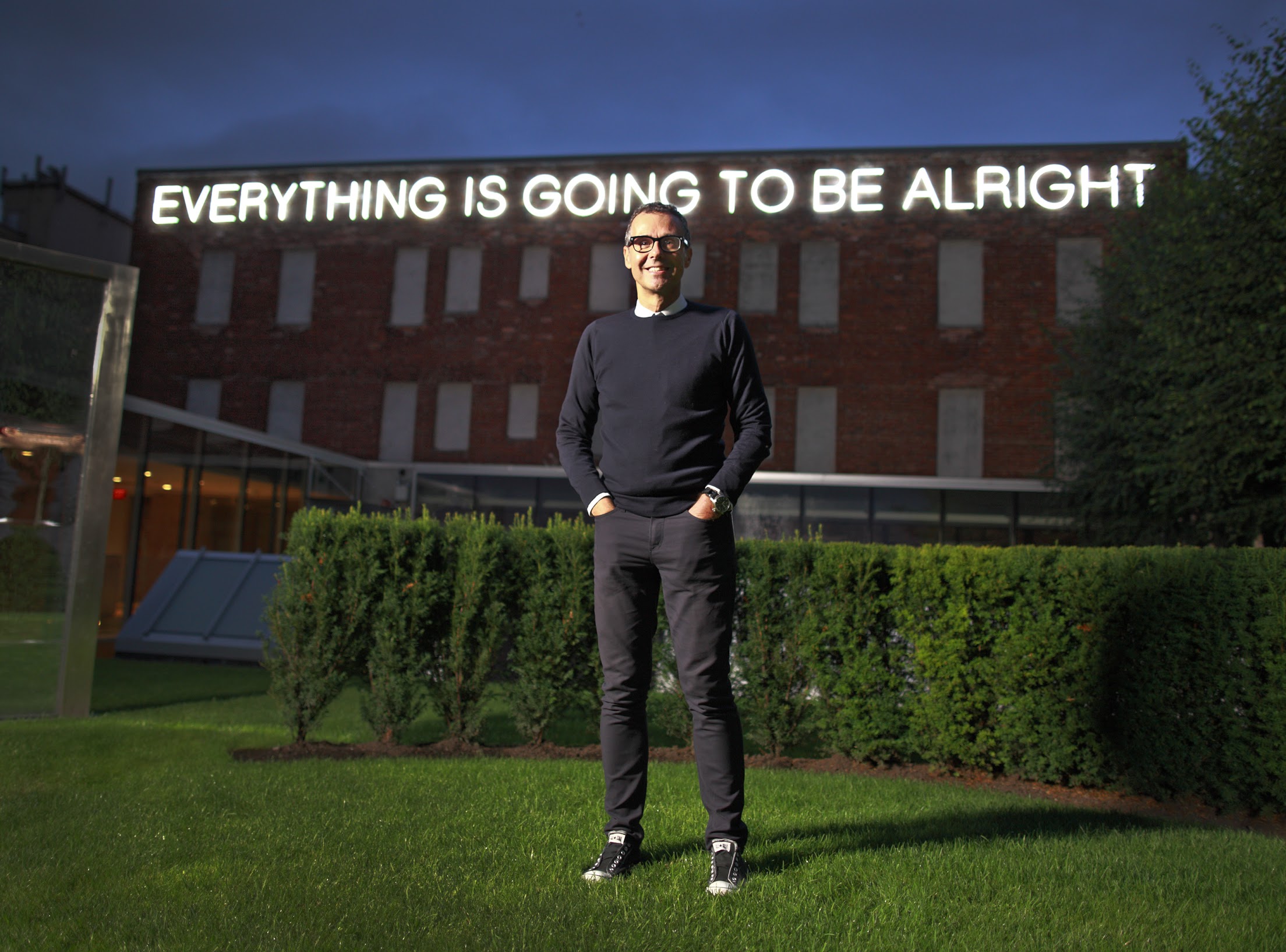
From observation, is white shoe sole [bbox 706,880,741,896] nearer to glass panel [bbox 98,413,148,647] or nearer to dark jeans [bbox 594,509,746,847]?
dark jeans [bbox 594,509,746,847]

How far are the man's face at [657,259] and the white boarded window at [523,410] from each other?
20047 millimetres

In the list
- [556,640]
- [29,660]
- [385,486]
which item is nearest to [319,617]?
[556,640]

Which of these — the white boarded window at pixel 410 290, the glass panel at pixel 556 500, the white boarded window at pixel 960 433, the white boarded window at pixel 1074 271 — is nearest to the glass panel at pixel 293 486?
the glass panel at pixel 556 500

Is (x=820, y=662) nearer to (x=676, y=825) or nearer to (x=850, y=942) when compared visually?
(x=676, y=825)

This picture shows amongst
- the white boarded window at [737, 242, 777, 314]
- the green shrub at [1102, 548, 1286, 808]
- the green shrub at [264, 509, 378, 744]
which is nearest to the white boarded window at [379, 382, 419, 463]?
the white boarded window at [737, 242, 777, 314]

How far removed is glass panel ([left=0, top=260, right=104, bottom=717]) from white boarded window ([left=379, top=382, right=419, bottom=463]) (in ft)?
51.7

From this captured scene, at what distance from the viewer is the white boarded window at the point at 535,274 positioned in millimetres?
23531

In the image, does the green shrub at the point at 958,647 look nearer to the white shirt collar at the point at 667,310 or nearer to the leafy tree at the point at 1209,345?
the white shirt collar at the point at 667,310

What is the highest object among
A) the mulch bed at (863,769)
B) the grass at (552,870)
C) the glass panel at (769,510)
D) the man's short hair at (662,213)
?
the glass panel at (769,510)

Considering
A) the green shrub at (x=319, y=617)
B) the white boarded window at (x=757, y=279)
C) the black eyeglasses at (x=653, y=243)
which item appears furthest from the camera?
the white boarded window at (x=757, y=279)

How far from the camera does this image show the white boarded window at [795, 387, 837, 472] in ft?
72.5

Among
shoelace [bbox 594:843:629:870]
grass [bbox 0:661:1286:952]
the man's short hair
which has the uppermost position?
the man's short hair

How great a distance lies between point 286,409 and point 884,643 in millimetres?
20806

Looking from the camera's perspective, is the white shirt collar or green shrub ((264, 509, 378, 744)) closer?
the white shirt collar
